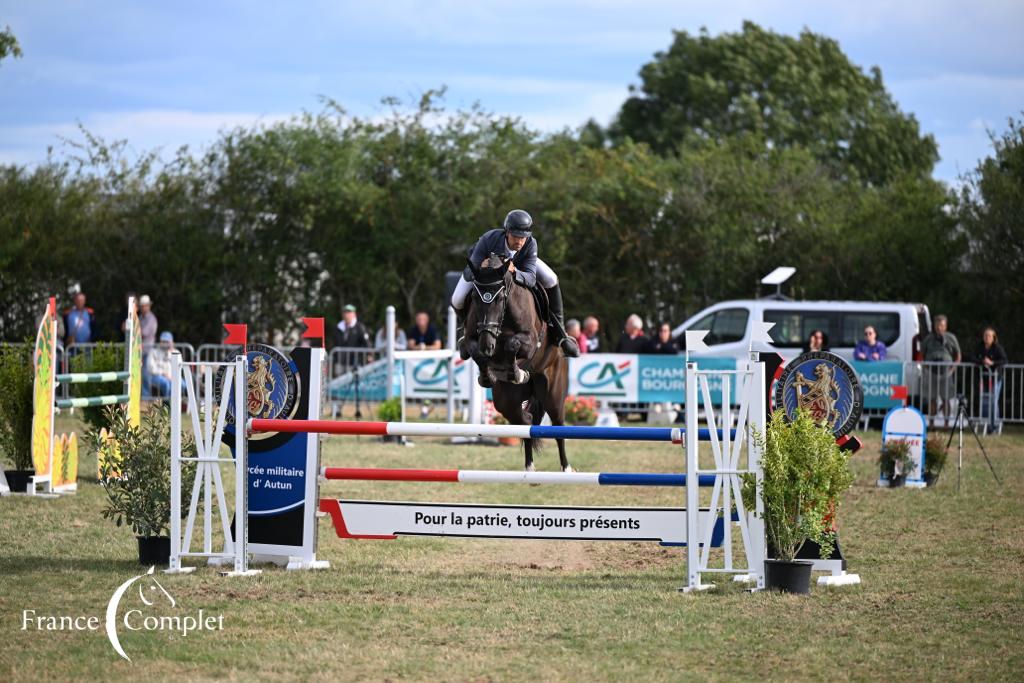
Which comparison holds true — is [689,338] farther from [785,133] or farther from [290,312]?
[785,133]

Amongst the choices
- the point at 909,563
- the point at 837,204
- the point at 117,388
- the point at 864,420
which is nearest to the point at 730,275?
the point at 837,204

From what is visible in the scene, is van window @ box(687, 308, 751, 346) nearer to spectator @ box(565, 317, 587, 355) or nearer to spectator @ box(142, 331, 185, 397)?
spectator @ box(565, 317, 587, 355)

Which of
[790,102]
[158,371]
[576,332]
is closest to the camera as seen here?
[576,332]

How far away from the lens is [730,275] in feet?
81.4

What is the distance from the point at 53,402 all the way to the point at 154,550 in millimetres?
3468

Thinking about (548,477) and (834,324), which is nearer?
(548,477)

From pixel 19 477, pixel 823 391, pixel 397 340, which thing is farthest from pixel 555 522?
pixel 397 340

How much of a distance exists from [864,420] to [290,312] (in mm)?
11763

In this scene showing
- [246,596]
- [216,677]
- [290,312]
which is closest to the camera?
[216,677]

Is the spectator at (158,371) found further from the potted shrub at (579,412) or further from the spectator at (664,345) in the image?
the spectator at (664,345)

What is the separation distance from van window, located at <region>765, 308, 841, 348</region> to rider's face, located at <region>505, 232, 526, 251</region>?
1217 cm

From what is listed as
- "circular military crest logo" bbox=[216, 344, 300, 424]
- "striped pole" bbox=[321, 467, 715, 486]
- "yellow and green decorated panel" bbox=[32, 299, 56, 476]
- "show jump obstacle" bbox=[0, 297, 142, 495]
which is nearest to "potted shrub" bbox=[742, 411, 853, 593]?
"striped pole" bbox=[321, 467, 715, 486]

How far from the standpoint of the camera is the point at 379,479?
285 inches

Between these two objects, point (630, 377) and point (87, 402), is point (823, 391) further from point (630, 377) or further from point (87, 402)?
point (630, 377)
